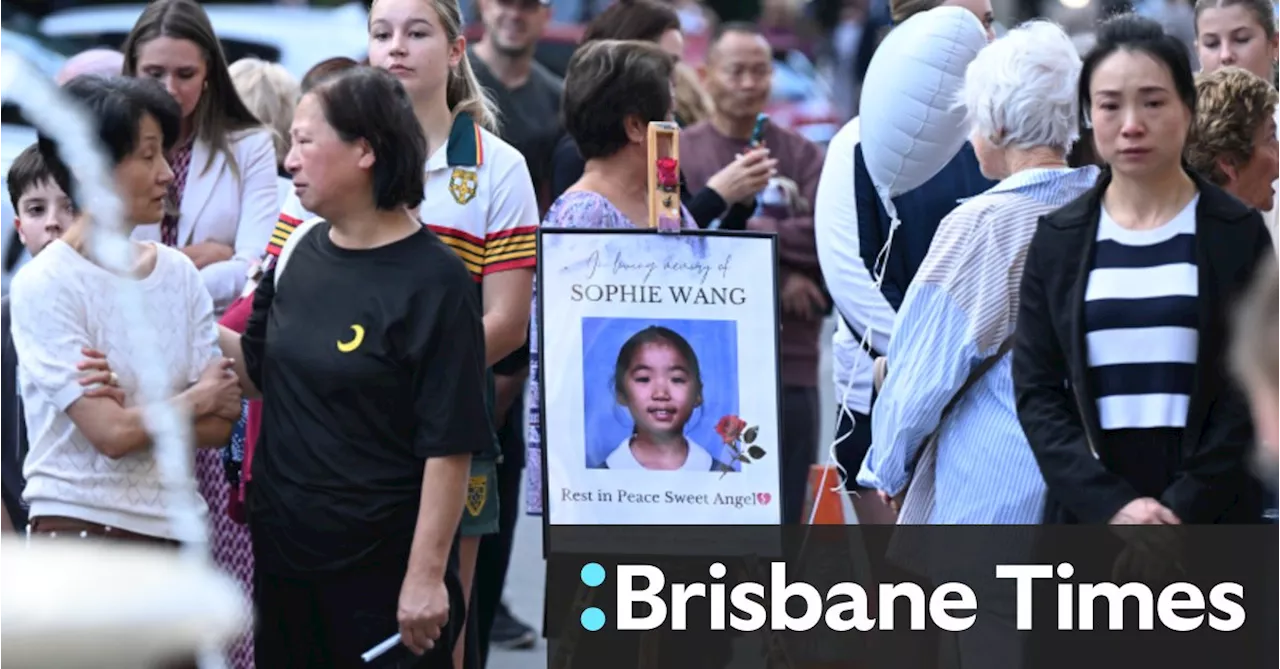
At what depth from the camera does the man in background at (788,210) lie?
7828 mm

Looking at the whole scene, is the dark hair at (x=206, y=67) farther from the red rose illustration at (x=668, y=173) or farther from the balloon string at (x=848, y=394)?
the balloon string at (x=848, y=394)

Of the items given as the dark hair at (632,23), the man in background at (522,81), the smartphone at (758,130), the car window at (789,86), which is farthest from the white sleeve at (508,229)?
the car window at (789,86)

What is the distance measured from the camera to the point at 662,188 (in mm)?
5629

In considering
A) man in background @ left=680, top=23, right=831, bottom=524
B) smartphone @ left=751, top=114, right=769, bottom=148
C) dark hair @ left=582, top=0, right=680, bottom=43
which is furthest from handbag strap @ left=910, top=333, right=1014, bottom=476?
dark hair @ left=582, top=0, right=680, bottom=43

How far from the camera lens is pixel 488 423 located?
5008 millimetres

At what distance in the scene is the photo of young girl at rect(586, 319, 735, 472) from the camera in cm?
559

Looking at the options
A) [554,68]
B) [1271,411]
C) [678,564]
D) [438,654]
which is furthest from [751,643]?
[554,68]

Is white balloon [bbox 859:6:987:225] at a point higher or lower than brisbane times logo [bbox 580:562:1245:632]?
higher

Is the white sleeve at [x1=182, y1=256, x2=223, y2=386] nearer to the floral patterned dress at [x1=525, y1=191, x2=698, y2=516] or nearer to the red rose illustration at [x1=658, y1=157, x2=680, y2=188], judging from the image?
the floral patterned dress at [x1=525, y1=191, x2=698, y2=516]

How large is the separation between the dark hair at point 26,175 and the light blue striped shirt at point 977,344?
219 centimetres

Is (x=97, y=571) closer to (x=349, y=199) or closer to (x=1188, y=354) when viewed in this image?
(x=349, y=199)

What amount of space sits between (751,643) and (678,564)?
0.34m

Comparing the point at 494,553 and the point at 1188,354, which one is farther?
the point at 494,553

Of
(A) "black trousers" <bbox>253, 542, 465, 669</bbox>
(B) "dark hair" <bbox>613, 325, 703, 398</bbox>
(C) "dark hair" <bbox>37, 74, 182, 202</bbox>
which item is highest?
(C) "dark hair" <bbox>37, 74, 182, 202</bbox>
